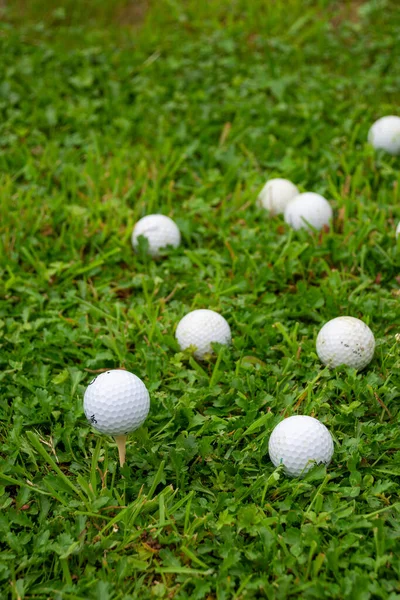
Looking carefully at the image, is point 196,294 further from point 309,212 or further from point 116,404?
point 116,404

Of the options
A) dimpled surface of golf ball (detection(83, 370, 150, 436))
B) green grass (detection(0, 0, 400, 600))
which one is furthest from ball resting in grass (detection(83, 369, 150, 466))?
green grass (detection(0, 0, 400, 600))

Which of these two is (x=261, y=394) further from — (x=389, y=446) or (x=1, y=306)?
(x=1, y=306)

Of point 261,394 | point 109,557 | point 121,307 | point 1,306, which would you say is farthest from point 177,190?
point 109,557

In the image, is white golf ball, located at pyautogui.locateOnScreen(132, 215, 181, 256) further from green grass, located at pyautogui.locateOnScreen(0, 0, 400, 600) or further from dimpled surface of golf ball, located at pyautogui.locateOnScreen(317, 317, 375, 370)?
dimpled surface of golf ball, located at pyautogui.locateOnScreen(317, 317, 375, 370)

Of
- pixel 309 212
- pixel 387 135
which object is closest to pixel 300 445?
pixel 309 212

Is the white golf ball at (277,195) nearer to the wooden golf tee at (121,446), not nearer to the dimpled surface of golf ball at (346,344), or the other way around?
the dimpled surface of golf ball at (346,344)

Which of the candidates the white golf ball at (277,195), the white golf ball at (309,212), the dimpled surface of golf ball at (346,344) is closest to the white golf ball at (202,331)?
the dimpled surface of golf ball at (346,344)
